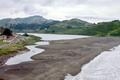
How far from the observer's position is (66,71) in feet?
185

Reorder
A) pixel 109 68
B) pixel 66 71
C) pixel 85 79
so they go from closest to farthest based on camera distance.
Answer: pixel 85 79
pixel 66 71
pixel 109 68

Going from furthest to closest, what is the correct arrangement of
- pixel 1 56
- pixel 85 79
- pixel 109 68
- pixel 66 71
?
pixel 1 56, pixel 109 68, pixel 66 71, pixel 85 79

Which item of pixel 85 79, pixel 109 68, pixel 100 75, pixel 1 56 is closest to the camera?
pixel 85 79

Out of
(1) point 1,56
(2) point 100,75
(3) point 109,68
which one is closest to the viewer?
(2) point 100,75

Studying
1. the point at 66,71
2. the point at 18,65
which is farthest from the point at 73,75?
the point at 18,65

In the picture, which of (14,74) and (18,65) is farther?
(18,65)

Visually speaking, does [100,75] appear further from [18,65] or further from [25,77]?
[18,65]

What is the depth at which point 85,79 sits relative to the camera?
48.8 m

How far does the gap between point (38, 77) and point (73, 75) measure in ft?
24.6

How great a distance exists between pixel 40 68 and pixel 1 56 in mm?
21688

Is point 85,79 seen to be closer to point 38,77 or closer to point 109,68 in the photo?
point 38,77

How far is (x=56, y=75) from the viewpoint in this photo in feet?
169

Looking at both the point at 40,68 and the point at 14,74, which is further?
the point at 40,68

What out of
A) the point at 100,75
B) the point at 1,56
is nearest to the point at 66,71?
the point at 100,75
